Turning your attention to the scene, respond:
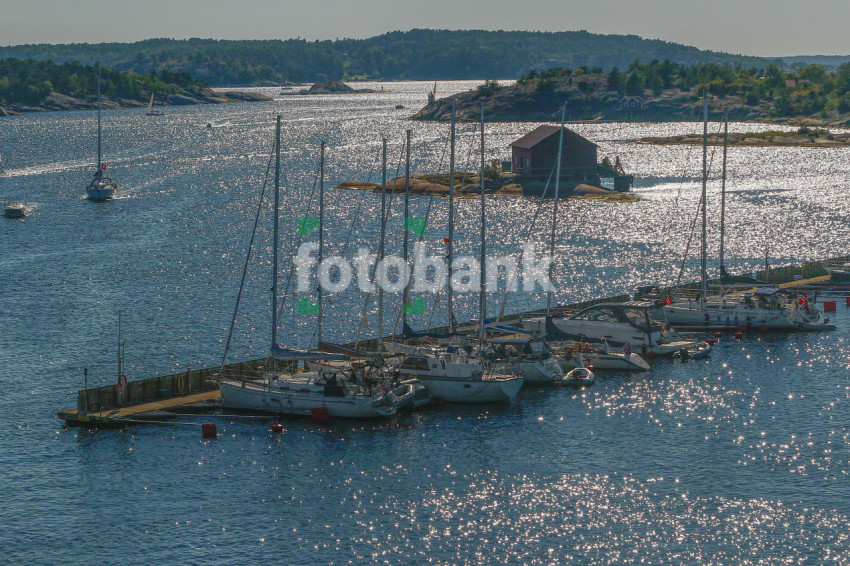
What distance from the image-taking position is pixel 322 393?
5969 cm

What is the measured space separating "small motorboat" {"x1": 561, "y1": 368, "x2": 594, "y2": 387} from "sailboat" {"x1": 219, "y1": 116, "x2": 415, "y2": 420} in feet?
37.2

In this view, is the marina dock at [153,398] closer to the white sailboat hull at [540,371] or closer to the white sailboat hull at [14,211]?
the white sailboat hull at [540,371]

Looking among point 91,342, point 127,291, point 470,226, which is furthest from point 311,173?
point 91,342

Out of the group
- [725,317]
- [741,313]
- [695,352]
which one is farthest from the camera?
[725,317]

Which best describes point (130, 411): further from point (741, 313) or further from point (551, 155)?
point (551, 155)

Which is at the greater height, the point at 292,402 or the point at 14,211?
the point at 14,211

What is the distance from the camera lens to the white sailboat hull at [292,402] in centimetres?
5941

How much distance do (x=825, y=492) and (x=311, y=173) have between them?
153 metres

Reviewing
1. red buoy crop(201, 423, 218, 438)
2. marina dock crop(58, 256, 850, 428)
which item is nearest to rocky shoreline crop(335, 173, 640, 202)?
marina dock crop(58, 256, 850, 428)

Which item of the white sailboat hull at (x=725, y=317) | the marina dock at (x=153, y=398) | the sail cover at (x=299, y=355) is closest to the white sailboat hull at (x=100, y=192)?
the marina dock at (x=153, y=398)

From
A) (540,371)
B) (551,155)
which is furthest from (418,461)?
(551,155)

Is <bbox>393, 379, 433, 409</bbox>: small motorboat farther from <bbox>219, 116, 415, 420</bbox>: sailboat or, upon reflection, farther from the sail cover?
the sail cover

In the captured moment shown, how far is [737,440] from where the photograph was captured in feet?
187

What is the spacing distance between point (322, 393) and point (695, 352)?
27917 mm
